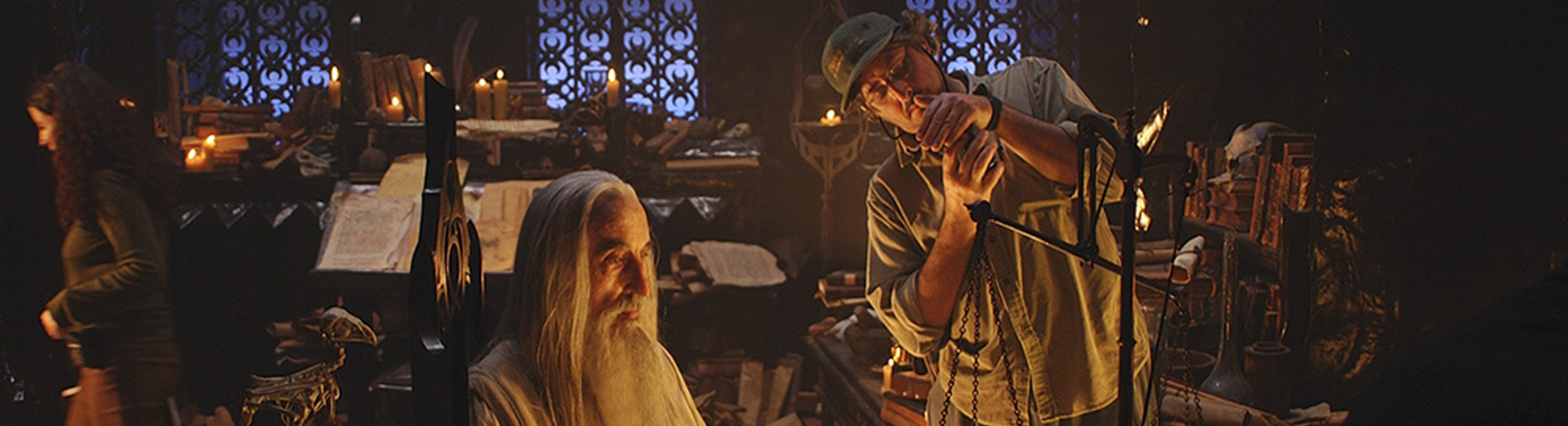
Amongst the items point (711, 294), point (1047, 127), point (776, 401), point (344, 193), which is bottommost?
point (776, 401)

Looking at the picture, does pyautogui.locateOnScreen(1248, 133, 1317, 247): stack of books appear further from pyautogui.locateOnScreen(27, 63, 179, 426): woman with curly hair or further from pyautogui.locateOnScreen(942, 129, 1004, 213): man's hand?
pyautogui.locateOnScreen(27, 63, 179, 426): woman with curly hair

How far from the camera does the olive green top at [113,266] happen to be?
5.16m

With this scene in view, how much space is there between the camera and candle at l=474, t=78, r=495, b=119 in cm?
771

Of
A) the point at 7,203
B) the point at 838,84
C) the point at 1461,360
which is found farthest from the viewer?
the point at 7,203

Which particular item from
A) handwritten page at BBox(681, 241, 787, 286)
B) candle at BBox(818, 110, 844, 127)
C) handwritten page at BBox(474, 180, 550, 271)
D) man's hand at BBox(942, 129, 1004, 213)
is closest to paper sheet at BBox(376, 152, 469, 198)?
handwritten page at BBox(474, 180, 550, 271)

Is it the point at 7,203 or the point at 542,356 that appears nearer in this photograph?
the point at 542,356

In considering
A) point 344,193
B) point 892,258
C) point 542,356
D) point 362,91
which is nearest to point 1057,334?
point 892,258

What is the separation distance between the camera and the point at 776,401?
706cm

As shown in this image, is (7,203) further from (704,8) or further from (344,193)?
(704,8)

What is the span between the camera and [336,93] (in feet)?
24.8

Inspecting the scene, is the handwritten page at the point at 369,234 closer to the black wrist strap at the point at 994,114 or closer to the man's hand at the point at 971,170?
the man's hand at the point at 971,170

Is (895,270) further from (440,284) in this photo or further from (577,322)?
(440,284)

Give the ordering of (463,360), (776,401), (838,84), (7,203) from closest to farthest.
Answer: (463,360) < (838,84) < (7,203) < (776,401)

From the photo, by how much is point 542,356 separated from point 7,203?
4.86 m
